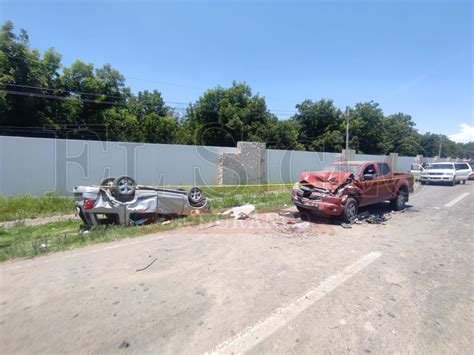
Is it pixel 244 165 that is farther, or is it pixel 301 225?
pixel 244 165

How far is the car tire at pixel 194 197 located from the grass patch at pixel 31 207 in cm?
442

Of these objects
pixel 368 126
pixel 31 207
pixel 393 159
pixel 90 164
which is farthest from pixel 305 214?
pixel 368 126

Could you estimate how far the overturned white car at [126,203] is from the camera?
6287 millimetres

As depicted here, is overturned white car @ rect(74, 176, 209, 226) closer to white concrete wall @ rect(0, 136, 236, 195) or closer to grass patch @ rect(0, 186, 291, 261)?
grass patch @ rect(0, 186, 291, 261)

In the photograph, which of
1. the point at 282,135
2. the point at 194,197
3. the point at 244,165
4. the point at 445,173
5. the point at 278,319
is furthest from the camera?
the point at 282,135

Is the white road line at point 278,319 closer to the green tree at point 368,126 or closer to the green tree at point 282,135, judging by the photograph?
the green tree at point 282,135

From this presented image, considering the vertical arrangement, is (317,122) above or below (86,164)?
above

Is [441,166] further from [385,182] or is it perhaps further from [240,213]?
[240,213]

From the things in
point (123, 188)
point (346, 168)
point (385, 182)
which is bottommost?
point (123, 188)

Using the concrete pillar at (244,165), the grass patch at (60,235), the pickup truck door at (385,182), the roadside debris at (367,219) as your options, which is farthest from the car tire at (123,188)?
the concrete pillar at (244,165)

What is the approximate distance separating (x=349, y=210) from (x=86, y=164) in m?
10.9

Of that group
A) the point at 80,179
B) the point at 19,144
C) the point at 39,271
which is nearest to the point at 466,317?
the point at 39,271

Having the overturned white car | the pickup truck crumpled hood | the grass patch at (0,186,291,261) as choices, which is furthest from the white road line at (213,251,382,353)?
the overturned white car

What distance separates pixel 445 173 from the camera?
17.1m
